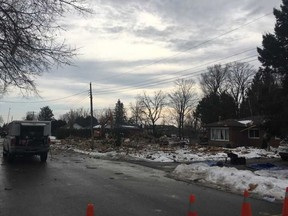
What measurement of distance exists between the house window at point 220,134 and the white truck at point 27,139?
34.4m

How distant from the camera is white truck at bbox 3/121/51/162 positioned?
25.4 metres

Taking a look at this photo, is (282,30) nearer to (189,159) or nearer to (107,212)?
(189,159)

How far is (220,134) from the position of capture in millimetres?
57906

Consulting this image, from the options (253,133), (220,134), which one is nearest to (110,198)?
(253,133)

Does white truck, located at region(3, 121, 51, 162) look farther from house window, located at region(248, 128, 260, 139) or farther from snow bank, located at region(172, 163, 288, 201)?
house window, located at region(248, 128, 260, 139)

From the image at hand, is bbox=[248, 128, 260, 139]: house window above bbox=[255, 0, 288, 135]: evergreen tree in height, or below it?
below

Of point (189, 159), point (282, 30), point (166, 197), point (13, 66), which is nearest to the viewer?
point (166, 197)

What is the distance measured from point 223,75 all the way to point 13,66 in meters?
87.5

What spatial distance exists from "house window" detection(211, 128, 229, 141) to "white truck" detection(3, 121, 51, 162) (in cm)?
3443

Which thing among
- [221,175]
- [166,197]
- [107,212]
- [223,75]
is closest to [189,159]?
[221,175]

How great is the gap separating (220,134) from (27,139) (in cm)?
3678

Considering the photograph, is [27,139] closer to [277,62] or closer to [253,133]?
[277,62]

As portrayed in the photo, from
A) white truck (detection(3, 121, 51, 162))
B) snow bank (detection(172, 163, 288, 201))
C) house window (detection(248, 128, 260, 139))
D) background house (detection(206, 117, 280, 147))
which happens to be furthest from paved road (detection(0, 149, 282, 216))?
house window (detection(248, 128, 260, 139))

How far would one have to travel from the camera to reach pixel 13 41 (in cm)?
1273
